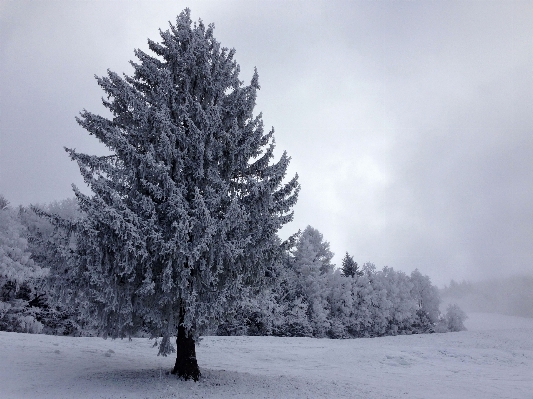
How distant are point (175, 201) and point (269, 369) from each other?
9.72m

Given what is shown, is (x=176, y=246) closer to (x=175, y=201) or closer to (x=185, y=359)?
(x=175, y=201)

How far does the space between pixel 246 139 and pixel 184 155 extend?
6.67 feet

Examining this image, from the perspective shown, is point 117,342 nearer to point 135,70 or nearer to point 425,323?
point 135,70

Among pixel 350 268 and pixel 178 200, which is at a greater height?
pixel 350 268

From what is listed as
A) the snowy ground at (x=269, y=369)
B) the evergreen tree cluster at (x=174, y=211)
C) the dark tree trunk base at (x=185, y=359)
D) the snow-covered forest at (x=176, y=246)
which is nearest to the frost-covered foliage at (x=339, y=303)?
the snowy ground at (x=269, y=369)

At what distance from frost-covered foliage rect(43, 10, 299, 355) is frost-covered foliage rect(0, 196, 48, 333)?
21.2m

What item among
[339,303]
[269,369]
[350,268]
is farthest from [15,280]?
[350,268]

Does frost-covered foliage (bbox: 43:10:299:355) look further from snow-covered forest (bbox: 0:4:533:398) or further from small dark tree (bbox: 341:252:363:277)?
small dark tree (bbox: 341:252:363:277)

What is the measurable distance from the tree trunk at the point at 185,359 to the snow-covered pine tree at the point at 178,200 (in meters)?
0.03

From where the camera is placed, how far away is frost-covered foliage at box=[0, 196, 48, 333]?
26781 mm

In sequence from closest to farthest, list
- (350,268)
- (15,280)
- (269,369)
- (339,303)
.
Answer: (269,369)
(15,280)
(339,303)
(350,268)

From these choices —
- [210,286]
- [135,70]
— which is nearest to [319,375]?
[210,286]

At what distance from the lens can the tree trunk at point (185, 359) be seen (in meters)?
10.6

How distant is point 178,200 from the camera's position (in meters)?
9.33
